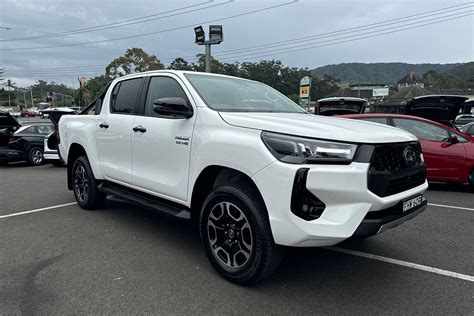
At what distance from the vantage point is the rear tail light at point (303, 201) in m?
2.71

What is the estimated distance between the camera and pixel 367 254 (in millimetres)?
4039

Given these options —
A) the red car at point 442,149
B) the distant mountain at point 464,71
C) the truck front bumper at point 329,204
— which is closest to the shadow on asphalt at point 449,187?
the red car at point 442,149

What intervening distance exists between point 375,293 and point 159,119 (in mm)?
2685

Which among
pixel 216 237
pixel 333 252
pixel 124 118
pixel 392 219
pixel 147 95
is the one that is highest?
pixel 147 95

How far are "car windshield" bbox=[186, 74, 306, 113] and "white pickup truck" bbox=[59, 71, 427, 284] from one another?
A: 0.02m

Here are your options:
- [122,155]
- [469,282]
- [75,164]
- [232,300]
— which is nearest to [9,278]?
[122,155]

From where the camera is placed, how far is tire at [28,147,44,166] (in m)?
13.1

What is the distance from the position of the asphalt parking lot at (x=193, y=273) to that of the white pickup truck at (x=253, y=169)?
39 cm

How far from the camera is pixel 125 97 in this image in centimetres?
486

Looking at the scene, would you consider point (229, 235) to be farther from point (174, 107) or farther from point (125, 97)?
point (125, 97)

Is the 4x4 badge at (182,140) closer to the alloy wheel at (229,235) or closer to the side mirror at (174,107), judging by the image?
the side mirror at (174,107)

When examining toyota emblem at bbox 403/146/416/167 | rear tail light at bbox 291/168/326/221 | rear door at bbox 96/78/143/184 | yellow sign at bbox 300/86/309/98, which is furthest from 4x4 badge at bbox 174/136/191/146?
yellow sign at bbox 300/86/309/98

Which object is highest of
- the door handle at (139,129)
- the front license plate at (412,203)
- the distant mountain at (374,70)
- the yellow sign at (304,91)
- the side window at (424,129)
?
the distant mountain at (374,70)

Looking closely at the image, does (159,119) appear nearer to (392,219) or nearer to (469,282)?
(392,219)
